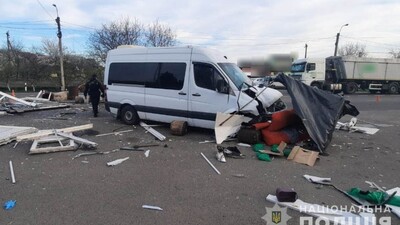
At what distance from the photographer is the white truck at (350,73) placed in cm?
2653

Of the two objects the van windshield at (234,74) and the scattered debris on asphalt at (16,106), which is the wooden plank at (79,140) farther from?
the scattered debris on asphalt at (16,106)

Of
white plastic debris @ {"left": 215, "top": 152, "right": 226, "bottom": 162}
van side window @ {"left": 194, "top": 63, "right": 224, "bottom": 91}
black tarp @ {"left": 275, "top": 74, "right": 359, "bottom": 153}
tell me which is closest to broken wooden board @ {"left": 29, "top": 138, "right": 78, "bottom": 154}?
white plastic debris @ {"left": 215, "top": 152, "right": 226, "bottom": 162}

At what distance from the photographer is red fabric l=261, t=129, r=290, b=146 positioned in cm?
718

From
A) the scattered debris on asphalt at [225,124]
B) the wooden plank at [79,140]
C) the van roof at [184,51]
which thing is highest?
the van roof at [184,51]

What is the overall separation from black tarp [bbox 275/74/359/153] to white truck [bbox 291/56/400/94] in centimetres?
1965

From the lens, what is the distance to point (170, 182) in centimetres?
488

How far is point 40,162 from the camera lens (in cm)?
590

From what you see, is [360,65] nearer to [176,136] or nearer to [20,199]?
[176,136]

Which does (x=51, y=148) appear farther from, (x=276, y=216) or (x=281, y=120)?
(x=281, y=120)

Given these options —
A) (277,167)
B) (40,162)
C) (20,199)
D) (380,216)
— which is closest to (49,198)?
(20,199)

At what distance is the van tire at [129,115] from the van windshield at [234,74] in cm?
334

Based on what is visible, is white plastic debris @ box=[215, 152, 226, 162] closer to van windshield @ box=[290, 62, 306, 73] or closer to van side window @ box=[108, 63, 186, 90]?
van side window @ box=[108, 63, 186, 90]

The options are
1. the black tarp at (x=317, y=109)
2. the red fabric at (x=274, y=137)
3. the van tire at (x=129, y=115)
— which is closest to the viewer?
the black tarp at (x=317, y=109)

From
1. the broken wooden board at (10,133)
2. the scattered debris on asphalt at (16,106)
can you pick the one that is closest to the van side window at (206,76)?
the broken wooden board at (10,133)
